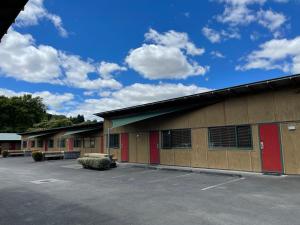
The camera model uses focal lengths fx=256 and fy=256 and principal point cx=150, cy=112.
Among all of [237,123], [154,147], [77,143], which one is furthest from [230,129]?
[77,143]

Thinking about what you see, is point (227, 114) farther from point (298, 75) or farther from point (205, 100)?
point (298, 75)

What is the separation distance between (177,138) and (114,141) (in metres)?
6.81

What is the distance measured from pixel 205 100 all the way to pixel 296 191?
689cm

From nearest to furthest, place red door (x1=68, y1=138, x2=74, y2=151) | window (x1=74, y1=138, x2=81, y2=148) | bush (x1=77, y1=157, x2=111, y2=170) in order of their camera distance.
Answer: bush (x1=77, y1=157, x2=111, y2=170)
window (x1=74, y1=138, x2=81, y2=148)
red door (x1=68, y1=138, x2=74, y2=151)

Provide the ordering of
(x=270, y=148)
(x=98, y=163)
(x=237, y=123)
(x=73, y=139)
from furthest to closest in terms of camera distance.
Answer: (x=73, y=139)
(x=98, y=163)
(x=237, y=123)
(x=270, y=148)

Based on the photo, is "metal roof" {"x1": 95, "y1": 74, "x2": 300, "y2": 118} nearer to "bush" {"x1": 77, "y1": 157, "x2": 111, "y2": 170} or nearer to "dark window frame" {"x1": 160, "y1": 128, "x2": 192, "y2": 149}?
"dark window frame" {"x1": 160, "y1": 128, "x2": 192, "y2": 149}

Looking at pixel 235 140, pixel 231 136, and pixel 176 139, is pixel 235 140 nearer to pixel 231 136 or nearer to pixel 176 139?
pixel 231 136

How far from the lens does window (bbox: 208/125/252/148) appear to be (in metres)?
12.2

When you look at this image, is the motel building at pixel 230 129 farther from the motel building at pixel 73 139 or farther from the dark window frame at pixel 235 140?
the motel building at pixel 73 139

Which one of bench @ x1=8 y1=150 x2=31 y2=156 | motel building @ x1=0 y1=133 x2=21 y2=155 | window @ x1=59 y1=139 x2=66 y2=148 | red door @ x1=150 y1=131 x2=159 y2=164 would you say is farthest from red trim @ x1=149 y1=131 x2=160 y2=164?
→ motel building @ x1=0 y1=133 x2=21 y2=155

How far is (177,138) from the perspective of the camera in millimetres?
15320

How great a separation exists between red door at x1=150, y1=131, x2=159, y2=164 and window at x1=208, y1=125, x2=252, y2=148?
4.05 meters

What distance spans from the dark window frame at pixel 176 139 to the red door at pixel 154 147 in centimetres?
44

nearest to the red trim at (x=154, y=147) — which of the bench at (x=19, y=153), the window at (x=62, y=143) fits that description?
the window at (x=62, y=143)
